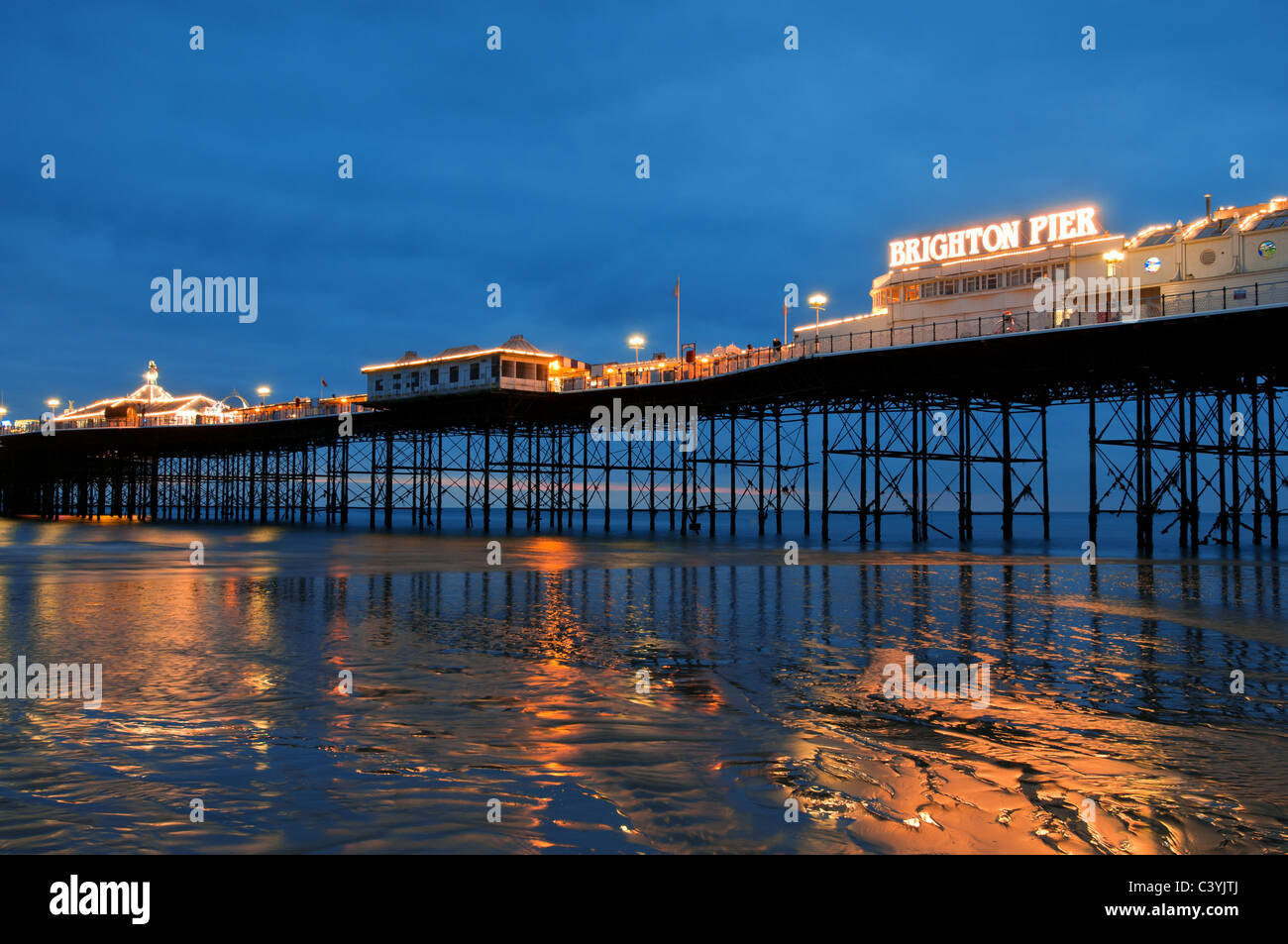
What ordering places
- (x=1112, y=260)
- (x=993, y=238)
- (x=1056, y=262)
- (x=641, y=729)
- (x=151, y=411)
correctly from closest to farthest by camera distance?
(x=641, y=729), (x=1112, y=260), (x=1056, y=262), (x=993, y=238), (x=151, y=411)

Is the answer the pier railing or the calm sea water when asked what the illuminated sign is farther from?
the calm sea water

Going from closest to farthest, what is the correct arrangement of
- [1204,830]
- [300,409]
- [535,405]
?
[1204,830] → [535,405] → [300,409]

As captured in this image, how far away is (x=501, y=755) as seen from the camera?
805cm

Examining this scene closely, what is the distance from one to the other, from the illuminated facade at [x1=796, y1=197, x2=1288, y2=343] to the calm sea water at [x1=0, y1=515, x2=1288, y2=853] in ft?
79.5

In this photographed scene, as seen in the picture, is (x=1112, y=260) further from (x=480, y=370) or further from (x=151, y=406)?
(x=151, y=406)

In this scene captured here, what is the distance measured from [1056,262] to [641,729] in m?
42.0

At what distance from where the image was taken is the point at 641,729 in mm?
9133

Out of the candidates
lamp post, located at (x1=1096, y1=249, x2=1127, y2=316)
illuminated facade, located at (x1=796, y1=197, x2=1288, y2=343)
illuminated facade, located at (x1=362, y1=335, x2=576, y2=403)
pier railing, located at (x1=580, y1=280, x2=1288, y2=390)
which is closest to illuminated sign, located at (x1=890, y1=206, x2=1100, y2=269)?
illuminated facade, located at (x1=796, y1=197, x2=1288, y2=343)

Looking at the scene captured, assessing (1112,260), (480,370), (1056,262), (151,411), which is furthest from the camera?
(151,411)

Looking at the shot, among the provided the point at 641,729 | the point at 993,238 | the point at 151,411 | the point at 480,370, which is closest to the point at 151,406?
the point at 151,411
